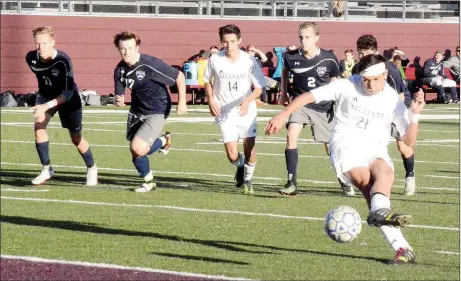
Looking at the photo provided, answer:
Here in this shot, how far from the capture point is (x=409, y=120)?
8938mm

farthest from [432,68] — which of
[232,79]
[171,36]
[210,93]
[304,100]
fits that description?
[304,100]

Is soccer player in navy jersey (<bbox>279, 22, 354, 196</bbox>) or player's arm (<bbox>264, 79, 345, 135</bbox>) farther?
Result: soccer player in navy jersey (<bbox>279, 22, 354, 196</bbox>)

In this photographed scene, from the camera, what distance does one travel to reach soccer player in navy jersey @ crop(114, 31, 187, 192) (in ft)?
42.2

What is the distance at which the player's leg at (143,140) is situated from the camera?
12867 mm

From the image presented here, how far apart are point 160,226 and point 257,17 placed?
1015 inches

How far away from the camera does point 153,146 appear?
1388 centimetres

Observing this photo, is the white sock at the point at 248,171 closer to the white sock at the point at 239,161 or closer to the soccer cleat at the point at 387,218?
the white sock at the point at 239,161

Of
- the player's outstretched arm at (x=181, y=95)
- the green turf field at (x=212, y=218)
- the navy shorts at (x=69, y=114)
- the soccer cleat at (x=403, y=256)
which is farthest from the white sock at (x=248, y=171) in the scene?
the soccer cleat at (x=403, y=256)

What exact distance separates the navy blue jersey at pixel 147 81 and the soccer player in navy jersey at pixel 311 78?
4.69ft

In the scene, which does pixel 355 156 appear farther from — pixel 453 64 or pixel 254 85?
pixel 453 64

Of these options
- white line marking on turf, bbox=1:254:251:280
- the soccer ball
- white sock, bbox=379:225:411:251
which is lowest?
white line marking on turf, bbox=1:254:251:280

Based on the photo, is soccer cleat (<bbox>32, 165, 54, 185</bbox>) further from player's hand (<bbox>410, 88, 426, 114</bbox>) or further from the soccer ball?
player's hand (<bbox>410, 88, 426, 114</bbox>)

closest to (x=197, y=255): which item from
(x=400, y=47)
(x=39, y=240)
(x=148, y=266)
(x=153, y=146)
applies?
(x=148, y=266)

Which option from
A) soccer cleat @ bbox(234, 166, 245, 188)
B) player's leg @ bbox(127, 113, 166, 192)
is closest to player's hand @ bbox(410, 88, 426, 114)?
player's leg @ bbox(127, 113, 166, 192)
